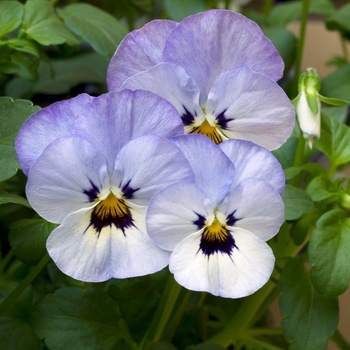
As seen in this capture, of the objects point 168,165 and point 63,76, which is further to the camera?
point 63,76

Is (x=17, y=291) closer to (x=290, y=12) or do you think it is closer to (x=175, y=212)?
(x=175, y=212)

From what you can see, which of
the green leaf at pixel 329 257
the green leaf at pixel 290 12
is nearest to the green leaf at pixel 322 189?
the green leaf at pixel 329 257

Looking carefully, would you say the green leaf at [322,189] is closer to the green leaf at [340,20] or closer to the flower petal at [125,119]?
the flower petal at [125,119]

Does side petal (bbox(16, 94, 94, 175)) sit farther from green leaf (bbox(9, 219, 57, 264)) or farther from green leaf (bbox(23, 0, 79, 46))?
green leaf (bbox(23, 0, 79, 46))

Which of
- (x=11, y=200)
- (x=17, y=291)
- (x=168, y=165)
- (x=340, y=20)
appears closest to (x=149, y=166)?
(x=168, y=165)

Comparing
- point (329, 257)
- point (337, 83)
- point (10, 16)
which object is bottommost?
point (337, 83)

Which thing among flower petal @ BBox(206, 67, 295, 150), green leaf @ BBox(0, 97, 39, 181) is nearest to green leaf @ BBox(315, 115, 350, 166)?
flower petal @ BBox(206, 67, 295, 150)
